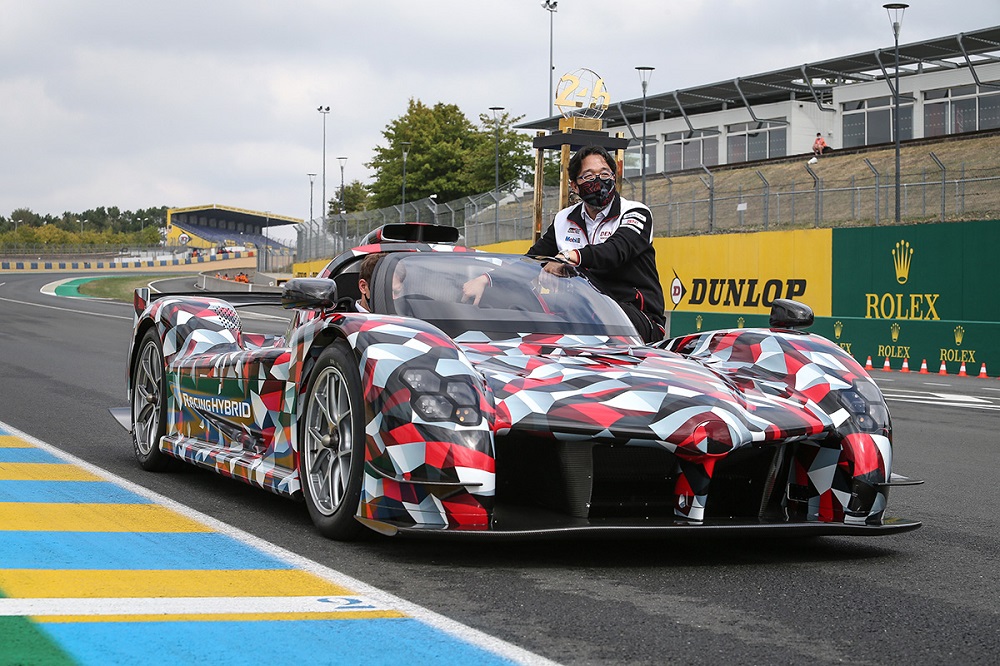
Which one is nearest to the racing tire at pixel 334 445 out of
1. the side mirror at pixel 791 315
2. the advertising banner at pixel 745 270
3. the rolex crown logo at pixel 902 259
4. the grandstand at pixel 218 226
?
the side mirror at pixel 791 315

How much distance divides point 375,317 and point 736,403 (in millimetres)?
1476

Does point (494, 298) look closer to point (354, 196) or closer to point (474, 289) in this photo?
point (474, 289)

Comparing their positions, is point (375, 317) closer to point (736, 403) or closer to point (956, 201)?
point (736, 403)

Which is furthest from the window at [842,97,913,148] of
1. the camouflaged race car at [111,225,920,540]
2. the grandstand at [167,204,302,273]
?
the grandstand at [167,204,302,273]

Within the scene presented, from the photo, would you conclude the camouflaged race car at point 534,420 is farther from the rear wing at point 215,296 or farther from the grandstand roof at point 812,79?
the grandstand roof at point 812,79

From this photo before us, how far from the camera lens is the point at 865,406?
5.33 meters

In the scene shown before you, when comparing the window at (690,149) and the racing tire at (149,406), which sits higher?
the window at (690,149)

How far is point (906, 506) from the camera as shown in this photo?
6.64m

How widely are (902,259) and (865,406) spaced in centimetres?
2133

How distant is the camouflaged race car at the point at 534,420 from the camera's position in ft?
15.4

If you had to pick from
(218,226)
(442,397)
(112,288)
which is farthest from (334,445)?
(218,226)

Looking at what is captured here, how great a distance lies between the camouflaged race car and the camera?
15.4ft

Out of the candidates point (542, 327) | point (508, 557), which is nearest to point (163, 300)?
point (542, 327)

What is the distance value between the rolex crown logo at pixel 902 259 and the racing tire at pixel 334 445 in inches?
859
